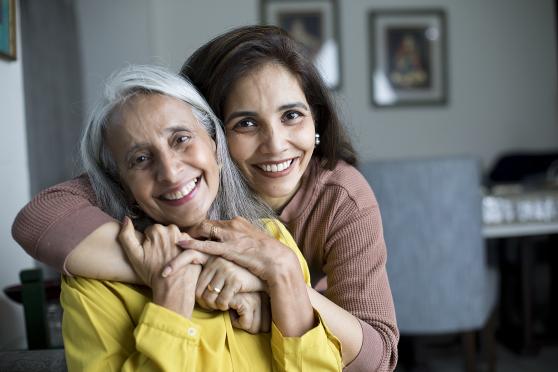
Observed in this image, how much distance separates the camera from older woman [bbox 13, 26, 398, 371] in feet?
3.44

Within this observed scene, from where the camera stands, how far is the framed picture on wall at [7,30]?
5.28ft

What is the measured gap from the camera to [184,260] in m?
0.95

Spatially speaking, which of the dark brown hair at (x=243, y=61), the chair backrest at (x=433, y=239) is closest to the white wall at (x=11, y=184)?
the dark brown hair at (x=243, y=61)

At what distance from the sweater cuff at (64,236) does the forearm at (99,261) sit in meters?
0.01

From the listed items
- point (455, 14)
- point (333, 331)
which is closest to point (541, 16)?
point (455, 14)

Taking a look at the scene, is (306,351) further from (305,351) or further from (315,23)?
(315,23)

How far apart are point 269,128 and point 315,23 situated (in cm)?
321

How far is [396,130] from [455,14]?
0.99 metres

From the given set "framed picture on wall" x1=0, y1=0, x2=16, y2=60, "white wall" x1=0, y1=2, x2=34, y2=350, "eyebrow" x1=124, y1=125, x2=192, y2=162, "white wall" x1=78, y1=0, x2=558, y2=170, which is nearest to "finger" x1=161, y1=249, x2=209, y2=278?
"eyebrow" x1=124, y1=125, x2=192, y2=162

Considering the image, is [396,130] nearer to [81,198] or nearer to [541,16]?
[541,16]

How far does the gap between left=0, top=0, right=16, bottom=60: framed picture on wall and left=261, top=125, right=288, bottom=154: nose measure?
87 centimetres

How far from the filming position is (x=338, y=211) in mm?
1282

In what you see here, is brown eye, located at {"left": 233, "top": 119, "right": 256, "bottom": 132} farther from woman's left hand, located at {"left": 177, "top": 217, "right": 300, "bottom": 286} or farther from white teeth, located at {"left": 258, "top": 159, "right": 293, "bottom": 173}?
woman's left hand, located at {"left": 177, "top": 217, "right": 300, "bottom": 286}

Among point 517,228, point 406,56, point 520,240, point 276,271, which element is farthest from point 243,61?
point 406,56
